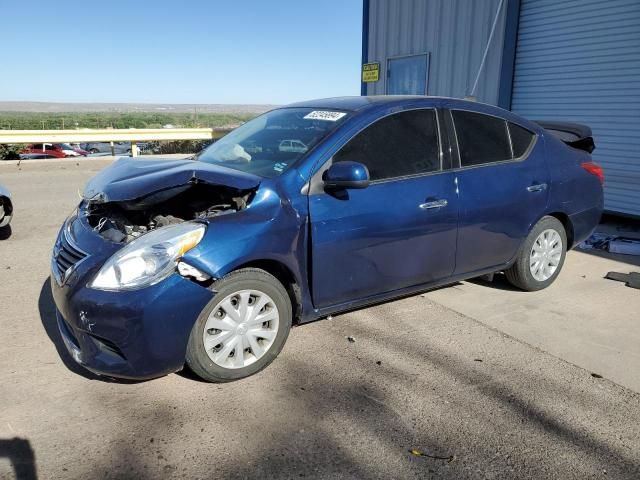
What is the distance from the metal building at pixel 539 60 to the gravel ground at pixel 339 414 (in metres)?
5.38

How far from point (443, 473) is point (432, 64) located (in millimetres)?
9710

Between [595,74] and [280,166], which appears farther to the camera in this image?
[595,74]

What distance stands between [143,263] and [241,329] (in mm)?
698

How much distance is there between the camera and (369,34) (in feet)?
41.2

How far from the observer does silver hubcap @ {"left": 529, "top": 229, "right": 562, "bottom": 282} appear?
4.71 metres

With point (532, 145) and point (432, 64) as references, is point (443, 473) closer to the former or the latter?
point (532, 145)

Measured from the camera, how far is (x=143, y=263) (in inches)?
111

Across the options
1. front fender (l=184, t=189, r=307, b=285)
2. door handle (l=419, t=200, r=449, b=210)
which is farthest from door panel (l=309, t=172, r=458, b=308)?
front fender (l=184, t=189, r=307, b=285)

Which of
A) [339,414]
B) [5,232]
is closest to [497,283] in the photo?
[339,414]

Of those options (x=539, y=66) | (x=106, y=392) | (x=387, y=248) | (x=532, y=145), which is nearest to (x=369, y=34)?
(x=539, y=66)

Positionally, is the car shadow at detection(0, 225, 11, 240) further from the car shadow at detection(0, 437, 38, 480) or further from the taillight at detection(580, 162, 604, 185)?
the taillight at detection(580, 162, 604, 185)

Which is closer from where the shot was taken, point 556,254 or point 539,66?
point 556,254

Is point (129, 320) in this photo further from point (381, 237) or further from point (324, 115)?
point (324, 115)

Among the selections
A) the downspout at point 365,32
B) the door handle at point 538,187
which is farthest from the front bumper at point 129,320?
the downspout at point 365,32
